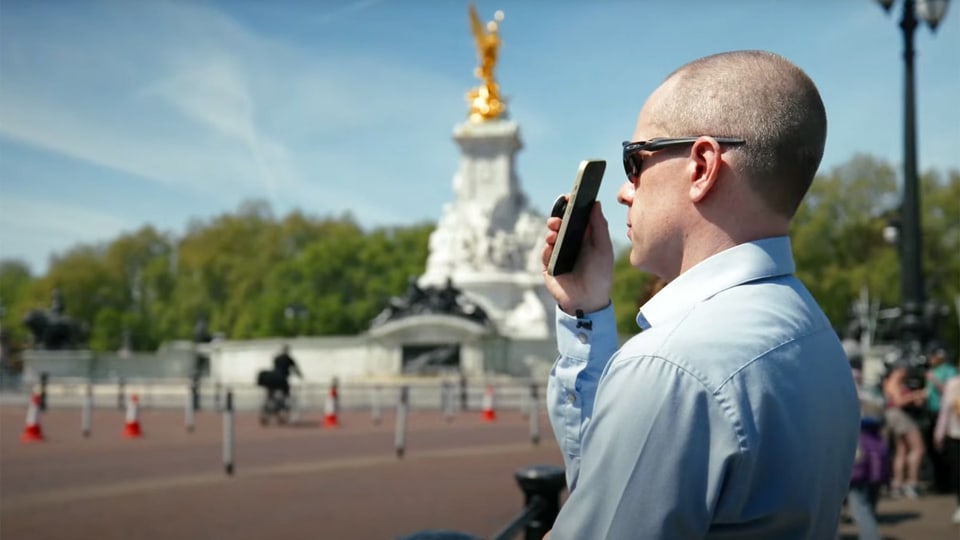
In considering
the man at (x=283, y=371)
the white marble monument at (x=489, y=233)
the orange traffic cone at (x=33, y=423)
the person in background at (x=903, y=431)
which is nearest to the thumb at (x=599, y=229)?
the person in background at (x=903, y=431)

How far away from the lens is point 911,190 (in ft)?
40.5

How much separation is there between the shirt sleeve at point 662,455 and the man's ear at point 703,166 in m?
0.43

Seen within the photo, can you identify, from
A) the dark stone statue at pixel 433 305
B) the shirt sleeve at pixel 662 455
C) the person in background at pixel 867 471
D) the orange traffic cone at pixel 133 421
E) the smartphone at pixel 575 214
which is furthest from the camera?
the dark stone statue at pixel 433 305

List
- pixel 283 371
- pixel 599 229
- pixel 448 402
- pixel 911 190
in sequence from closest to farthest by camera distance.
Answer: pixel 599 229, pixel 911 190, pixel 283 371, pixel 448 402

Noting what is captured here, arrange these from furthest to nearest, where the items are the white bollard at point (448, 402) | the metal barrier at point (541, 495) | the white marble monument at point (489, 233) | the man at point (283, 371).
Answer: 1. the white marble monument at point (489, 233)
2. the white bollard at point (448, 402)
3. the man at point (283, 371)
4. the metal barrier at point (541, 495)

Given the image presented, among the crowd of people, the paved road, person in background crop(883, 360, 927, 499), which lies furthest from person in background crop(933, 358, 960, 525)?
person in background crop(883, 360, 927, 499)

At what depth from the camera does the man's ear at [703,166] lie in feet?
5.61

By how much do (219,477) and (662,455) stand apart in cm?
1092

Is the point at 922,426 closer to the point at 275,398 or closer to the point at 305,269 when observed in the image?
the point at 275,398

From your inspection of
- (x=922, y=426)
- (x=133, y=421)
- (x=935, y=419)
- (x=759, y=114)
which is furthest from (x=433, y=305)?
(x=759, y=114)

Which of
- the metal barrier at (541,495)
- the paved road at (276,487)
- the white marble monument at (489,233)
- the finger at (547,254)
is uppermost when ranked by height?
the white marble monument at (489,233)

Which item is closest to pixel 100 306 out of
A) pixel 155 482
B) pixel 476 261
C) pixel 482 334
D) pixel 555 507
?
pixel 476 261

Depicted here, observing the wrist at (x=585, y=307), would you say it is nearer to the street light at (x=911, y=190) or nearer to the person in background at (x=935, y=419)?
the person in background at (x=935, y=419)

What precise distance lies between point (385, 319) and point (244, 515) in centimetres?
3053
